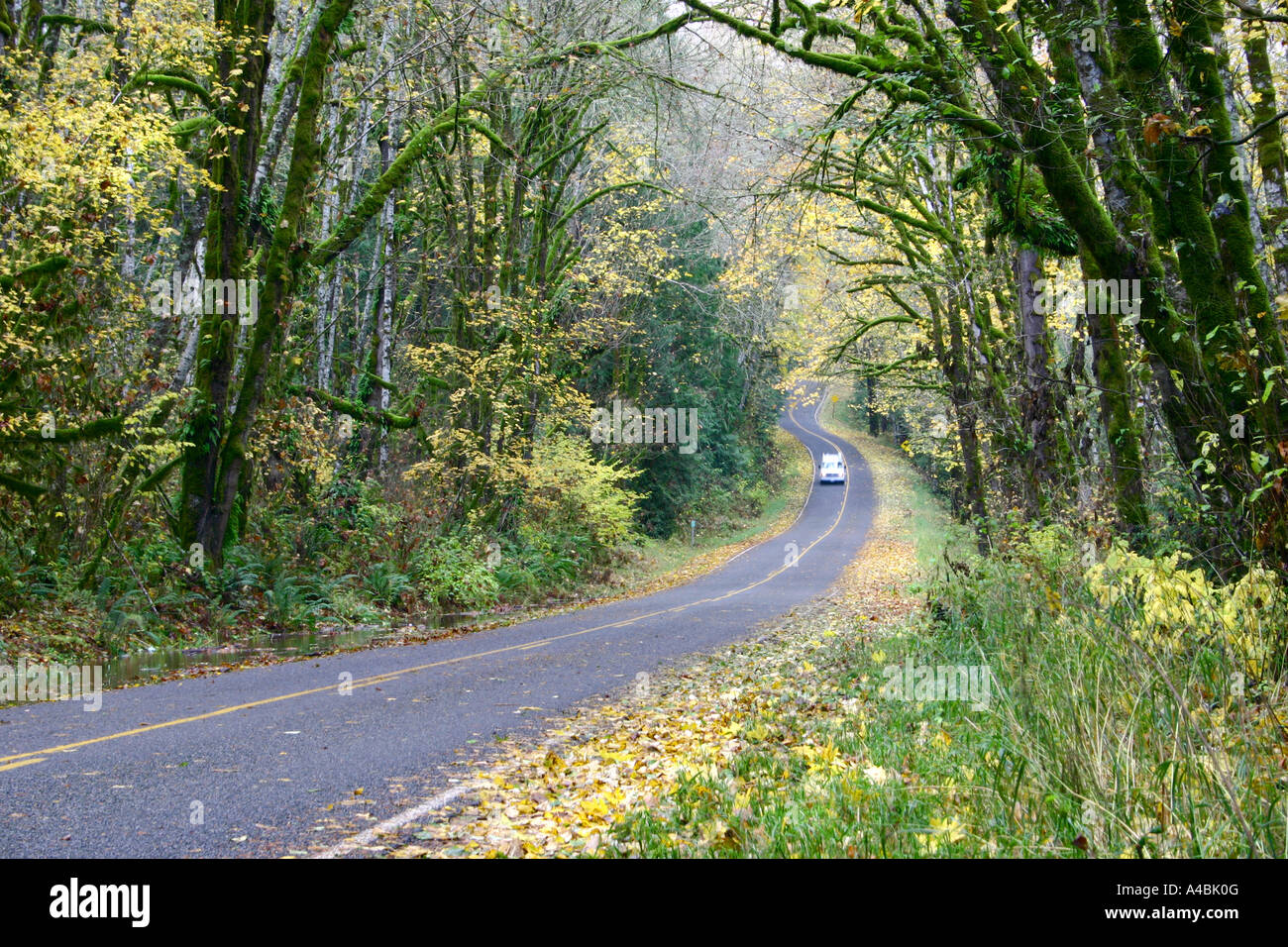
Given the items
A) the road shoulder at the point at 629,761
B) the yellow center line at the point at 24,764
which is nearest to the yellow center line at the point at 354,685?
the yellow center line at the point at 24,764

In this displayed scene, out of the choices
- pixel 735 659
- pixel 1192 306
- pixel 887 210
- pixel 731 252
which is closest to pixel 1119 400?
pixel 1192 306

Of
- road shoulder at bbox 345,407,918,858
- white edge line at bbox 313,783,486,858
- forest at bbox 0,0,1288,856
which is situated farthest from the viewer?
forest at bbox 0,0,1288,856

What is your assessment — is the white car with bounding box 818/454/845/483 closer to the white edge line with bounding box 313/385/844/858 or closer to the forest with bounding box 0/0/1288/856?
the forest with bounding box 0/0/1288/856

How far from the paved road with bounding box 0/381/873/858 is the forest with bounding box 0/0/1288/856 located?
11.4 ft

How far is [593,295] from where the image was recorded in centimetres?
2833

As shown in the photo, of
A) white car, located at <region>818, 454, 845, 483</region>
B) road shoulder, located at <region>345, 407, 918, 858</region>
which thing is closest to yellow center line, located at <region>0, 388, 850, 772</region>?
road shoulder, located at <region>345, 407, 918, 858</region>

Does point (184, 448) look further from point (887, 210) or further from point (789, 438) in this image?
point (789, 438)

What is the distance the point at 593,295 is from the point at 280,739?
74.0 feet

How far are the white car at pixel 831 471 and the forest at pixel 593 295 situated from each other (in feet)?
97.2

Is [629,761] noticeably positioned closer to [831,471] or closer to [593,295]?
[593,295]

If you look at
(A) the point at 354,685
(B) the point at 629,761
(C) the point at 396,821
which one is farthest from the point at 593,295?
(C) the point at 396,821

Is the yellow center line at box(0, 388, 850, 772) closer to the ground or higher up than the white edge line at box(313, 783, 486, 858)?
closer to the ground

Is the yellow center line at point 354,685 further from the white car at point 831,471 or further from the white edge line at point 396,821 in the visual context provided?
the white car at point 831,471

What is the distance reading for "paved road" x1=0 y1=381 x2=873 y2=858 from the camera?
16.4 feet
